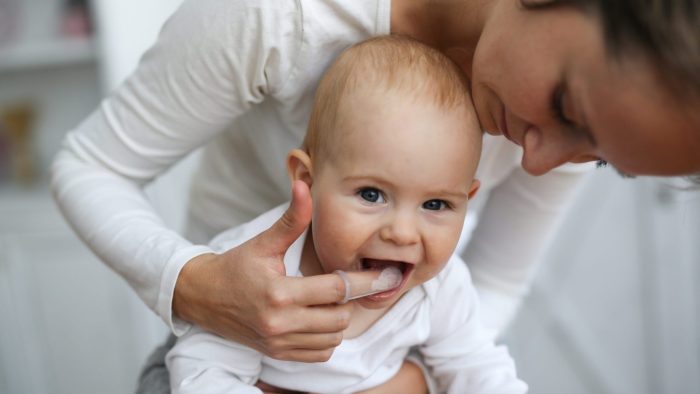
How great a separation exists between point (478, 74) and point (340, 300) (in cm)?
30

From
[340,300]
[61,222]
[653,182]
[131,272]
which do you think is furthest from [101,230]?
[653,182]

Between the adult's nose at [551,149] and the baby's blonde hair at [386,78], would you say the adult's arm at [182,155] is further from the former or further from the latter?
the adult's nose at [551,149]

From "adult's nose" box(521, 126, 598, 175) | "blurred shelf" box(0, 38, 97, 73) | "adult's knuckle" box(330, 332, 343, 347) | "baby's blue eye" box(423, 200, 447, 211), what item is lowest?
"blurred shelf" box(0, 38, 97, 73)

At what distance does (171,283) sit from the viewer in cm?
90

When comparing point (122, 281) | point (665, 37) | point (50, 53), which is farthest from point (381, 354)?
point (50, 53)

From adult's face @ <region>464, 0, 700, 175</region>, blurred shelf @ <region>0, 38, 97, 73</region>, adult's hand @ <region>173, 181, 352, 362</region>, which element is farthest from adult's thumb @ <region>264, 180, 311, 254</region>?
blurred shelf @ <region>0, 38, 97, 73</region>

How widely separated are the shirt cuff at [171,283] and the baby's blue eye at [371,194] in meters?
0.22

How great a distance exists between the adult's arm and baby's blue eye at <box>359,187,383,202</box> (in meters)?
0.10

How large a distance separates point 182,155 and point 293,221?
34 cm

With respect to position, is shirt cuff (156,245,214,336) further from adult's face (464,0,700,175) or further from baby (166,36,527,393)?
adult's face (464,0,700,175)

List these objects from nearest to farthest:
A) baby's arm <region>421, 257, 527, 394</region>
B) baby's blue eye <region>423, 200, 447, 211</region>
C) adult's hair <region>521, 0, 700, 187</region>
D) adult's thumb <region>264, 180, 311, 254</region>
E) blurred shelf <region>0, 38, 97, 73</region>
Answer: adult's hair <region>521, 0, 700, 187</region> → adult's thumb <region>264, 180, 311, 254</region> → baby's blue eye <region>423, 200, 447, 211</region> → baby's arm <region>421, 257, 527, 394</region> → blurred shelf <region>0, 38, 97, 73</region>

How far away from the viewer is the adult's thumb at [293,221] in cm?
77

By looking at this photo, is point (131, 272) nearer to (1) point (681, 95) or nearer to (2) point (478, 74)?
(2) point (478, 74)

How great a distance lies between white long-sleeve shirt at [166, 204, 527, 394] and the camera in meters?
0.91
